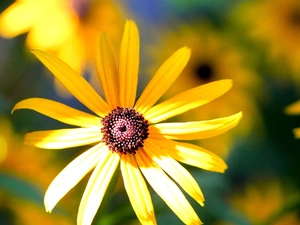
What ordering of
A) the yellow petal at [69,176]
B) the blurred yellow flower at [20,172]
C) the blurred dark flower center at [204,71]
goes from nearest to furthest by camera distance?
the yellow petal at [69,176] < the blurred yellow flower at [20,172] < the blurred dark flower center at [204,71]

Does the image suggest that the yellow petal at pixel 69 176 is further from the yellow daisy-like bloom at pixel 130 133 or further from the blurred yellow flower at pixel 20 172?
the blurred yellow flower at pixel 20 172

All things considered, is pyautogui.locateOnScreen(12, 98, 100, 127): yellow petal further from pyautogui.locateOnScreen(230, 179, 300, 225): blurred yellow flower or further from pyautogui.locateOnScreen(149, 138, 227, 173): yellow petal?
pyautogui.locateOnScreen(230, 179, 300, 225): blurred yellow flower

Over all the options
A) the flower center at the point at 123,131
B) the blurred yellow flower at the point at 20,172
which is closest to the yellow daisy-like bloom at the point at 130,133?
the flower center at the point at 123,131

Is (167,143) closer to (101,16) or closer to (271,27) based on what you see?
(101,16)

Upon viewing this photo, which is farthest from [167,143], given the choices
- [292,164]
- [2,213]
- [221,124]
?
[292,164]

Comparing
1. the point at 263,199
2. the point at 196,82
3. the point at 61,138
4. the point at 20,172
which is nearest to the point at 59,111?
the point at 61,138

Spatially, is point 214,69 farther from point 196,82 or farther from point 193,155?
point 193,155
